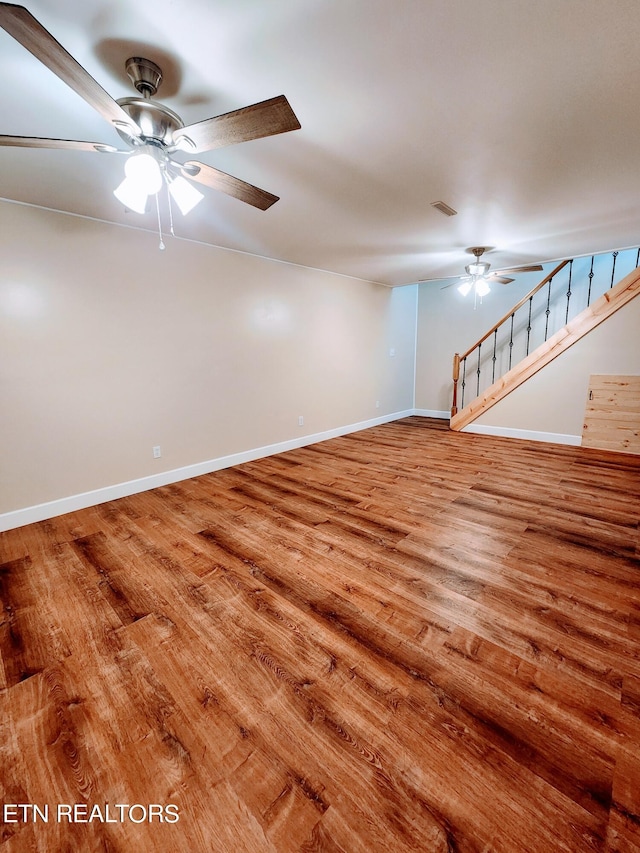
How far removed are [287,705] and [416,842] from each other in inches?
22.4

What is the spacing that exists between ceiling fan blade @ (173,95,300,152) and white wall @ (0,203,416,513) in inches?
81.2

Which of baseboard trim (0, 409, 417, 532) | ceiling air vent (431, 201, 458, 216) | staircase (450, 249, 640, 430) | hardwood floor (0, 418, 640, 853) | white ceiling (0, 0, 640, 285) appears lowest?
hardwood floor (0, 418, 640, 853)

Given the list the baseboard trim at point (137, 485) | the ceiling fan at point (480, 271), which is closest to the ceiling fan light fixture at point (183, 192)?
the baseboard trim at point (137, 485)

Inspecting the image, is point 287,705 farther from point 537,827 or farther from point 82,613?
point 82,613

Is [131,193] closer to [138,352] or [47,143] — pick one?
[47,143]

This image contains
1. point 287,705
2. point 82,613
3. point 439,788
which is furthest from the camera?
point 82,613

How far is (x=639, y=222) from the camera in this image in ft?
10.9

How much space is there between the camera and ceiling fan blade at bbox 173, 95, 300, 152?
1221 mm

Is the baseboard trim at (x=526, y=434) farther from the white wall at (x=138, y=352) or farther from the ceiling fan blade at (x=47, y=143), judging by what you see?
the ceiling fan blade at (x=47, y=143)

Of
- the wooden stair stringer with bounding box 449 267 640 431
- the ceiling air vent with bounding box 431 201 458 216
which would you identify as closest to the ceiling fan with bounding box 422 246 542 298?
→ the wooden stair stringer with bounding box 449 267 640 431

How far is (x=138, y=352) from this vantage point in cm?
342

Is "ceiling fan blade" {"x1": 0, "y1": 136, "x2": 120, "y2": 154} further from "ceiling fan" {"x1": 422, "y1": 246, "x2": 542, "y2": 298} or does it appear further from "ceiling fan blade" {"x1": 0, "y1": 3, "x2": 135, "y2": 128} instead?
"ceiling fan" {"x1": 422, "y1": 246, "x2": 542, "y2": 298}

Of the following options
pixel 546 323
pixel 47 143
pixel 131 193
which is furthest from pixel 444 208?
pixel 546 323

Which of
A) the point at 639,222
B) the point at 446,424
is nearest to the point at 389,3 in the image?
the point at 639,222
